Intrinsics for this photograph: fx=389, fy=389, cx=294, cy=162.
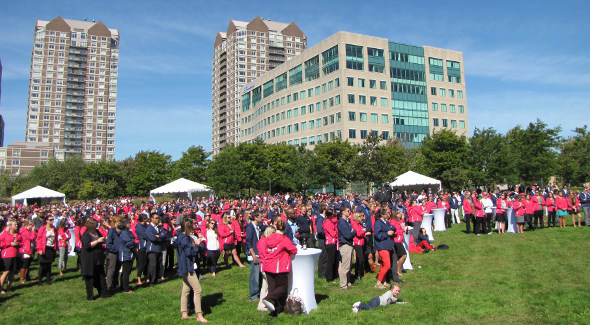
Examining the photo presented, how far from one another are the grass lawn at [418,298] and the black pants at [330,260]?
0.73 ft

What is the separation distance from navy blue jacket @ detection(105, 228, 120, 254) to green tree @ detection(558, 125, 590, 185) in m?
65.7

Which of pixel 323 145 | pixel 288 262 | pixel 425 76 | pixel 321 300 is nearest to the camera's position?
pixel 288 262

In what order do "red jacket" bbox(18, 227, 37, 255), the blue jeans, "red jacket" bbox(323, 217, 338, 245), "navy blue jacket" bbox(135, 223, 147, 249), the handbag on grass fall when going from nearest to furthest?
the handbag on grass < the blue jeans < "red jacket" bbox(323, 217, 338, 245) < "navy blue jacket" bbox(135, 223, 147, 249) < "red jacket" bbox(18, 227, 37, 255)

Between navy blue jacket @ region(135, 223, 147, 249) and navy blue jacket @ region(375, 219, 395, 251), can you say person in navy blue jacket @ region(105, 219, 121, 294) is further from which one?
navy blue jacket @ region(375, 219, 395, 251)

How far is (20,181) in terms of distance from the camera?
84.1m

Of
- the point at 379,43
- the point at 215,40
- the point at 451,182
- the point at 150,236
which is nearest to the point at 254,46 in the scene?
the point at 215,40

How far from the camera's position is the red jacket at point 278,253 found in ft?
23.0

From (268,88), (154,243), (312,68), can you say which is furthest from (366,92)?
(154,243)

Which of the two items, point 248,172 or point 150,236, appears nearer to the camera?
point 150,236

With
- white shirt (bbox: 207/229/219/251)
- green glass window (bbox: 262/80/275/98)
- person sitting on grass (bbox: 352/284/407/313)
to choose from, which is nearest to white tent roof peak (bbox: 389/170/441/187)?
white shirt (bbox: 207/229/219/251)

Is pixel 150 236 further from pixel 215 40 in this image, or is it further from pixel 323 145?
pixel 215 40

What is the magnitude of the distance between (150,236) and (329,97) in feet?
214

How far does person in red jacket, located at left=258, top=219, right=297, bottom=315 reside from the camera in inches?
276

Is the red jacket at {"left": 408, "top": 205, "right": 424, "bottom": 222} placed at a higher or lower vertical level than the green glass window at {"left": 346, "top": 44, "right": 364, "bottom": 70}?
lower
